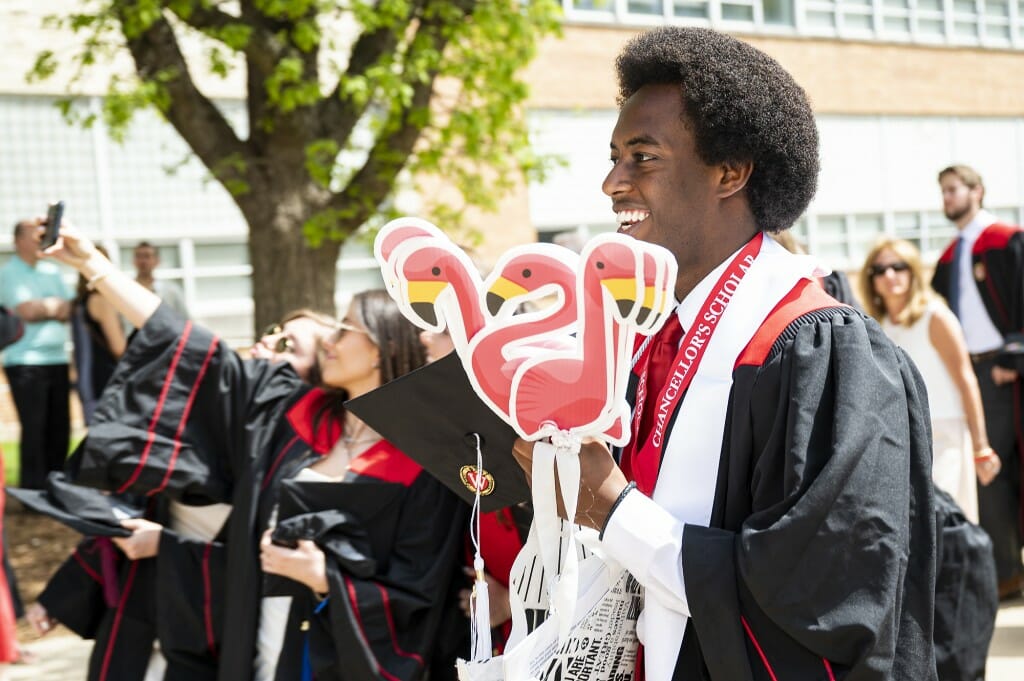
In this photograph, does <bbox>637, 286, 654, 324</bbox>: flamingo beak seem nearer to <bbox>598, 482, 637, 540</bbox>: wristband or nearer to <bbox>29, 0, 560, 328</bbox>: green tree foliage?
<bbox>598, 482, 637, 540</bbox>: wristband

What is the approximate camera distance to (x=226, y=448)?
3.49 meters

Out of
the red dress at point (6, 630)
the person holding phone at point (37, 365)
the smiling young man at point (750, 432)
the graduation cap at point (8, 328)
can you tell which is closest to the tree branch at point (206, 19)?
the person holding phone at point (37, 365)

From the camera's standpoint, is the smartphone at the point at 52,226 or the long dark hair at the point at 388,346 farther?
the long dark hair at the point at 388,346

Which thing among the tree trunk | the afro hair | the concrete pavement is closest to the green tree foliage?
the tree trunk

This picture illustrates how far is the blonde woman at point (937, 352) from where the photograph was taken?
215 inches

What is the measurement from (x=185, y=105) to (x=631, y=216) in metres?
5.69

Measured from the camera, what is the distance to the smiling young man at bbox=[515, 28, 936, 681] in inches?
71.9

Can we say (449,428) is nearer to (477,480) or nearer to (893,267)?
(477,480)

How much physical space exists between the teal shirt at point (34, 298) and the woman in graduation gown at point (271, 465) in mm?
5120

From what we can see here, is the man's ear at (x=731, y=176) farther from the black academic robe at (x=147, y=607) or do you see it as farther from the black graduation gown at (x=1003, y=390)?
the black graduation gown at (x=1003, y=390)

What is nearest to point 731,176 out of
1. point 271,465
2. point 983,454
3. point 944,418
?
point 271,465

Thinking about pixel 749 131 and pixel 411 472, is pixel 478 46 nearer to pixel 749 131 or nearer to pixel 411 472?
pixel 411 472

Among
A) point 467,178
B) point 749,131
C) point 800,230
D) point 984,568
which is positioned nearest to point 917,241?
point 800,230

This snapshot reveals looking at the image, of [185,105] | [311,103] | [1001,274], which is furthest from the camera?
[185,105]
